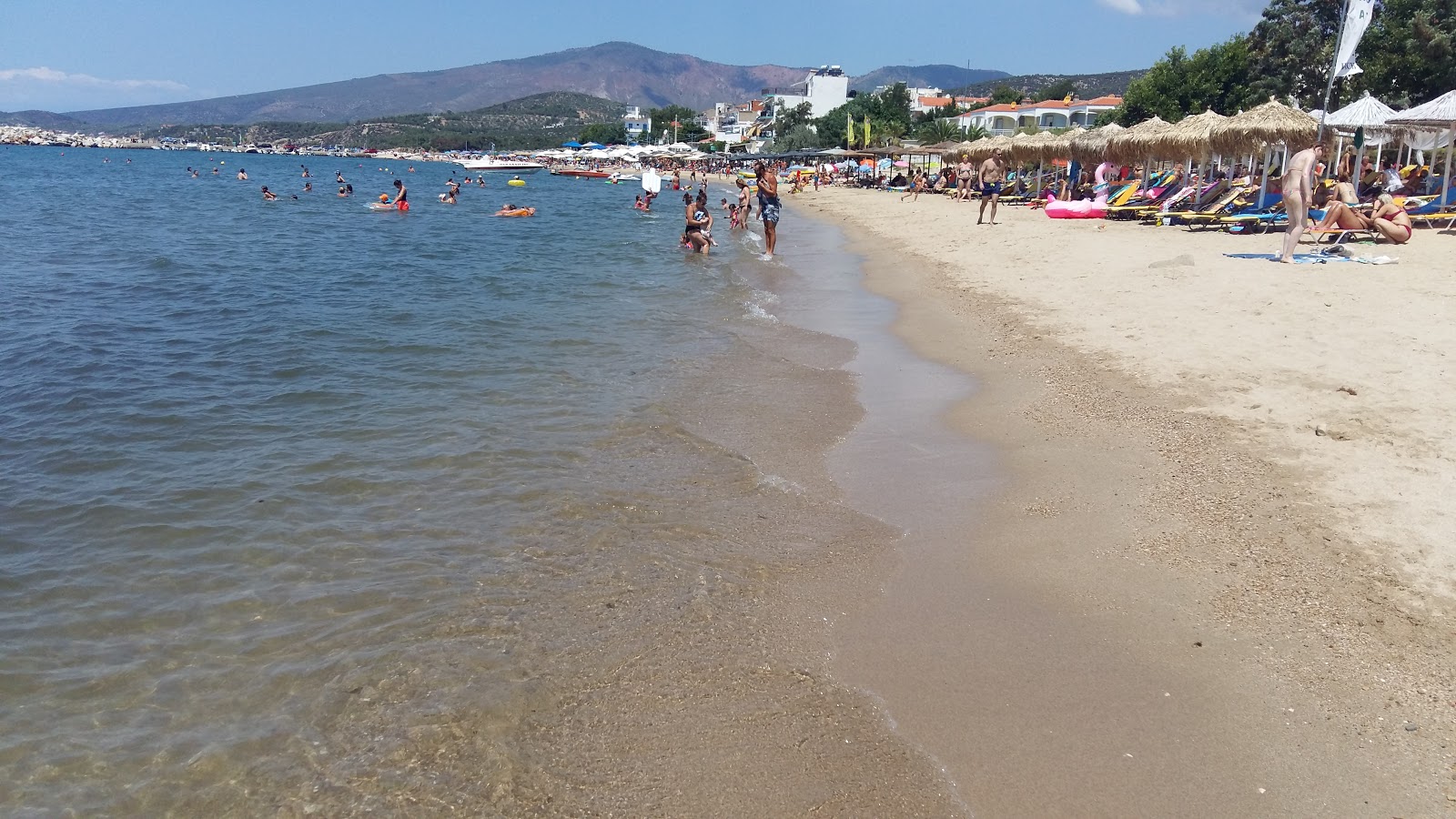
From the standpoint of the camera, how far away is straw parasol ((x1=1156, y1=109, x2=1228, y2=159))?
63.4ft

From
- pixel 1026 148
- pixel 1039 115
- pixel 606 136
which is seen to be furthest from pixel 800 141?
pixel 606 136

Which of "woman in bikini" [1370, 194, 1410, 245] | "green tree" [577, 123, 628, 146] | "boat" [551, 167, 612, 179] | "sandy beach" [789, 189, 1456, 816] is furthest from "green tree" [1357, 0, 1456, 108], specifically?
"green tree" [577, 123, 628, 146]

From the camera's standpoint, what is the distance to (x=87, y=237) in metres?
20.3

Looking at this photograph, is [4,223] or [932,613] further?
[4,223]

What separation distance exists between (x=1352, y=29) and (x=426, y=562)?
18.2 metres

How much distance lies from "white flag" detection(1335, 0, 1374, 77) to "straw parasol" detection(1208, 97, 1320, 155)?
→ 1699 mm

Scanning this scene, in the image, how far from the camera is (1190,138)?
19.6 m

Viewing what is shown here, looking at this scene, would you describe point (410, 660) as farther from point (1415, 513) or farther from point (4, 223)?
point (4, 223)

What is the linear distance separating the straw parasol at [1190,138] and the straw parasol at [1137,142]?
30 cm

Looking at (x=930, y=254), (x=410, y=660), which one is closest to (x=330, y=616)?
(x=410, y=660)

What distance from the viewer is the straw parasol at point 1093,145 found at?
23.8 meters

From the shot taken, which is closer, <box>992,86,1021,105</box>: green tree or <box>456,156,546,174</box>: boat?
<box>456,156,546,174</box>: boat

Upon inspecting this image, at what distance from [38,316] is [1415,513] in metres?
13.7

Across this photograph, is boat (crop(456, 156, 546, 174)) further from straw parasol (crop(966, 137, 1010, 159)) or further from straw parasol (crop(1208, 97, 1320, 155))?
straw parasol (crop(1208, 97, 1320, 155))
